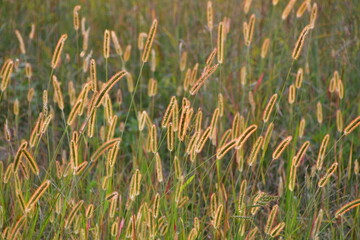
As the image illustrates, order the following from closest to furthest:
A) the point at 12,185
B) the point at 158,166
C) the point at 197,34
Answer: the point at 158,166, the point at 12,185, the point at 197,34

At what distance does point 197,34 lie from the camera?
3.62 meters

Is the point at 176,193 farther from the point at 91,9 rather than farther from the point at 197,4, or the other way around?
the point at 91,9

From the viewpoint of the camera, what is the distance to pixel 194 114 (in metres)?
2.99

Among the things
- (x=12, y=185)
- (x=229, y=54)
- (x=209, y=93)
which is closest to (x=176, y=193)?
(x=12, y=185)

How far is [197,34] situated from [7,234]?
2048 mm

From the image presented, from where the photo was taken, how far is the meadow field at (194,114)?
199cm

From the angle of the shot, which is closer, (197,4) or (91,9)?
(197,4)

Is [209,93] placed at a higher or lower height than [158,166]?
lower

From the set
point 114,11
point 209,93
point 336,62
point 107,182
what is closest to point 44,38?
point 114,11

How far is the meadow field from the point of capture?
1992mm

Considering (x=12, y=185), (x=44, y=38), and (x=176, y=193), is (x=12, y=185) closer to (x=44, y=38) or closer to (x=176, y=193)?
(x=176, y=193)

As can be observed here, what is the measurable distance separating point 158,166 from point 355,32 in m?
1.58

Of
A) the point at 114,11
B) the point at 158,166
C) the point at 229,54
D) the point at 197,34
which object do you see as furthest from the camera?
the point at 114,11

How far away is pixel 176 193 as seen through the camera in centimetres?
178
